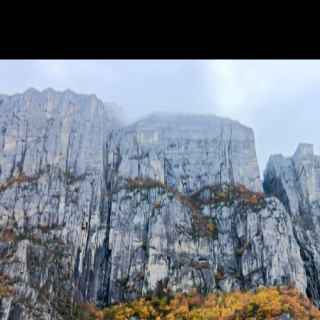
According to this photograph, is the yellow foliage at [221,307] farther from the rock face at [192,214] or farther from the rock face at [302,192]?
the rock face at [302,192]

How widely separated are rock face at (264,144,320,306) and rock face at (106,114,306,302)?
444 centimetres

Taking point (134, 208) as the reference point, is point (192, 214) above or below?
below

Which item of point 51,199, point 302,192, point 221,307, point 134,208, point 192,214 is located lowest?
point 221,307

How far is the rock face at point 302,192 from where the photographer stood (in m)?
74.3

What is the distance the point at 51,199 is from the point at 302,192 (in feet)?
111

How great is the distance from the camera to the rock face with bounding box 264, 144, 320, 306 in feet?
244

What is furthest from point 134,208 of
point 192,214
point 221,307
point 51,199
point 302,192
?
point 302,192

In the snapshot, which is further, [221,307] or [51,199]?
[51,199]

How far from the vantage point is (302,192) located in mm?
84438

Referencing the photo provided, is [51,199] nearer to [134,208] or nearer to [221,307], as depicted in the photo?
[134,208]

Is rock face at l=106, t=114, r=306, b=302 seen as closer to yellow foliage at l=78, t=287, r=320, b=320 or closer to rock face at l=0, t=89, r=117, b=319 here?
yellow foliage at l=78, t=287, r=320, b=320

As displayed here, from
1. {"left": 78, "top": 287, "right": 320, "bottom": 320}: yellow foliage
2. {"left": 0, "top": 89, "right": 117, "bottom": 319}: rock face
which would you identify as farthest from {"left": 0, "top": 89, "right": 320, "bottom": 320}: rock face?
{"left": 78, "top": 287, "right": 320, "bottom": 320}: yellow foliage
